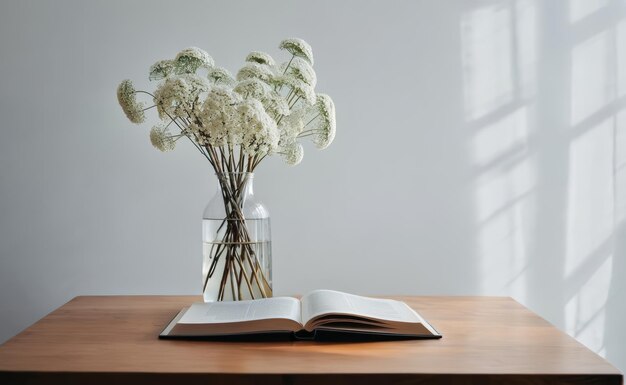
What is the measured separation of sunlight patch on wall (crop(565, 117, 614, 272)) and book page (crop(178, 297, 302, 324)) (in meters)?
1.04

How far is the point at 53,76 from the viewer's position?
85.1 inches

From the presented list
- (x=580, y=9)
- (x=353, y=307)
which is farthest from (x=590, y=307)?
(x=353, y=307)

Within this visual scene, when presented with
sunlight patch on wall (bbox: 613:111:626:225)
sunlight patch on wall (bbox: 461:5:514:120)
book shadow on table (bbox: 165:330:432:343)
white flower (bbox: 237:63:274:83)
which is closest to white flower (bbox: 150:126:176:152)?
white flower (bbox: 237:63:274:83)

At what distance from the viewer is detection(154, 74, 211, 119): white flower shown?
5.08 feet

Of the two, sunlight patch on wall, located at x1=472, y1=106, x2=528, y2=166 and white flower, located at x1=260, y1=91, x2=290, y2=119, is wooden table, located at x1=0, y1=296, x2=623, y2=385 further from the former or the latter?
sunlight patch on wall, located at x1=472, y1=106, x2=528, y2=166

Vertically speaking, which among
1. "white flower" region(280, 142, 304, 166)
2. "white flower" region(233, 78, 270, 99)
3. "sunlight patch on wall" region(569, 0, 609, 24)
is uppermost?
"sunlight patch on wall" region(569, 0, 609, 24)

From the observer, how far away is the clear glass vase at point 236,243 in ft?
5.49

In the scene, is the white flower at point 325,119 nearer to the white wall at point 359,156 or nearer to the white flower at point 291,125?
the white flower at point 291,125

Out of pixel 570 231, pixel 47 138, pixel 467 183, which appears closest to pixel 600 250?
pixel 570 231

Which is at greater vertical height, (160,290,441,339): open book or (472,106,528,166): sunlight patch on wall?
(472,106,528,166): sunlight patch on wall

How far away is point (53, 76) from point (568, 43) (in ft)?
5.20

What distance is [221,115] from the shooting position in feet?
4.98

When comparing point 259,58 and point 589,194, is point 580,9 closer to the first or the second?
point 589,194

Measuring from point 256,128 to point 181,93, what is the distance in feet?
0.61
